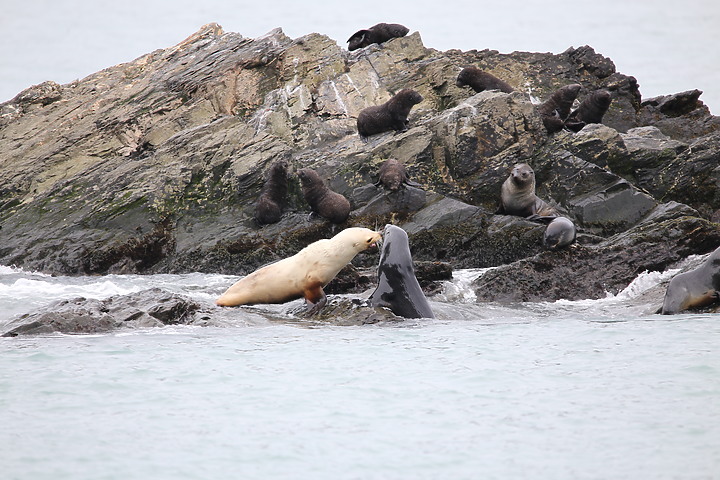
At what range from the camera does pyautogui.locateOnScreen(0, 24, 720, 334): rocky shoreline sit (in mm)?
13773

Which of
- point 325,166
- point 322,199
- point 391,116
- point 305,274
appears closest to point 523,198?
point 322,199

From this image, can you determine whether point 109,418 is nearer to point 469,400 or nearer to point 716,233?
point 469,400

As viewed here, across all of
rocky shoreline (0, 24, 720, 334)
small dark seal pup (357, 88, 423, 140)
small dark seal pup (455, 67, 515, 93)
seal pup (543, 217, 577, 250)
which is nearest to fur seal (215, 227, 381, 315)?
rocky shoreline (0, 24, 720, 334)

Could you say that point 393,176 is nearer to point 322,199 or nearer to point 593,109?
point 322,199

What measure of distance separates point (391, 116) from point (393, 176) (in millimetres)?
3019

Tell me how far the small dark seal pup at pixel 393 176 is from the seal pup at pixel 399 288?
7.11m

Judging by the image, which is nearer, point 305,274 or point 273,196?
point 305,274

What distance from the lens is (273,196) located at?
53.9 ft

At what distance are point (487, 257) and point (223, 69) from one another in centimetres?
1104

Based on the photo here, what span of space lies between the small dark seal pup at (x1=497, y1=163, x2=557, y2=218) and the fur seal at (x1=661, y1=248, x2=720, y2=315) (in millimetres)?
6364

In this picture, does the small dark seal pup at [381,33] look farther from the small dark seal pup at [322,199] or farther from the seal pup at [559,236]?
the seal pup at [559,236]

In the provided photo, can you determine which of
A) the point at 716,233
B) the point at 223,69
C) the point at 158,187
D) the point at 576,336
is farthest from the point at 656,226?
the point at 223,69

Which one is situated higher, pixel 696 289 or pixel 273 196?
pixel 273 196

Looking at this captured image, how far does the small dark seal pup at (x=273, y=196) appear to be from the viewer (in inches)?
635
